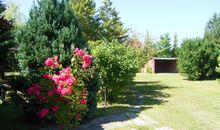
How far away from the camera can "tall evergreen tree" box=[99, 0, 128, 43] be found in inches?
1497

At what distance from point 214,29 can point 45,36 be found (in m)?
54.9

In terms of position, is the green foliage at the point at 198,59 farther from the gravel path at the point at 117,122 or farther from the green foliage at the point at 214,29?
the green foliage at the point at 214,29

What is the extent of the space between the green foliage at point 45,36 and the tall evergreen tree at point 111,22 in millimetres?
29044

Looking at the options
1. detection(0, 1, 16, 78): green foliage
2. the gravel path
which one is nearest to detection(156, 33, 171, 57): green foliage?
the gravel path

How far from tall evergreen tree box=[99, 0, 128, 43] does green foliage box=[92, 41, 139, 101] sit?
24.6 metres

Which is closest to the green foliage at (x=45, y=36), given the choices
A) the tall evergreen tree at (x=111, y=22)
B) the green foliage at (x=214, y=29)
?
the tall evergreen tree at (x=111, y=22)

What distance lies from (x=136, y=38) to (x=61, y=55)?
1809 inches

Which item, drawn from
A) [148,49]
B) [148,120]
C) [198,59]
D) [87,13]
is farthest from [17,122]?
[148,49]

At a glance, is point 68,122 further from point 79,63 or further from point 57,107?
point 79,63

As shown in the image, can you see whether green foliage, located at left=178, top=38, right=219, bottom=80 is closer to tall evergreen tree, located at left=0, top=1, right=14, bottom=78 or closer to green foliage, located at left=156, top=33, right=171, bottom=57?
tall evergreen tree, located at left=0, top=1, right=14, bottom=78

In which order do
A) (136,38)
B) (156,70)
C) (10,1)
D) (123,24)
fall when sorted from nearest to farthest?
(10,1) → (123,24) → (156,70) → (136,38)

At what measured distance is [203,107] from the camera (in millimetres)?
11234

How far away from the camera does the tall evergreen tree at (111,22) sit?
125 feet

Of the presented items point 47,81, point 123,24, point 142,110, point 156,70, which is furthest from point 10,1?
point 47,81
